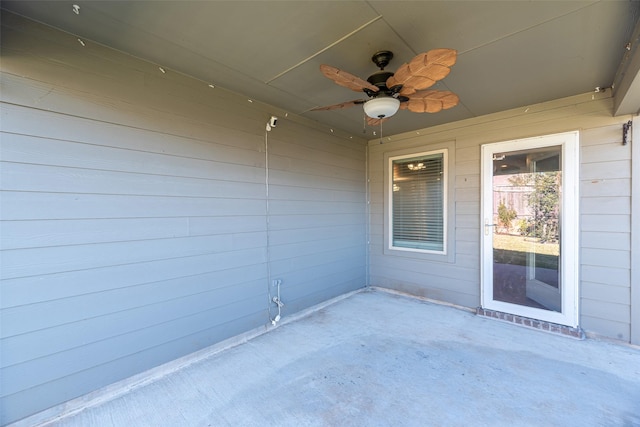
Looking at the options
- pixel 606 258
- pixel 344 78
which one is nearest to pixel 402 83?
pixel 344 78

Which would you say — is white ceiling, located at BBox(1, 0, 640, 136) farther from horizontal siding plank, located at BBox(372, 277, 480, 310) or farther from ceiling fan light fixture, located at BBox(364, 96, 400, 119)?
horizontal siding plank, located at BBox(372, 277, 480, 310)

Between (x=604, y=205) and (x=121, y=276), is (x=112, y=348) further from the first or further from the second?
(x=604, y=205)

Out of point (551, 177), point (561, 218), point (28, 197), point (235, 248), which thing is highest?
point (551, 177)

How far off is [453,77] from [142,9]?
8.05 ft

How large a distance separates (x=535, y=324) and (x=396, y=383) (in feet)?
6.65

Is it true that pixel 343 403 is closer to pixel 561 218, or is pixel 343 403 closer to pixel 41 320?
pixel 41 320

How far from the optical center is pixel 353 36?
6.28ft

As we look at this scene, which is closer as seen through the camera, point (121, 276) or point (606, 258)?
point (121, 276)

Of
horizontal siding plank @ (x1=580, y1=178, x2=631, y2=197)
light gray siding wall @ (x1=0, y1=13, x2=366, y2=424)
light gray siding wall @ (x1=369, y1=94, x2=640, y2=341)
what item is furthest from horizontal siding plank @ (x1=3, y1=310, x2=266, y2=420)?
horizontal siding plank @ (x1=580, y1=178, x2=631, y2=197)

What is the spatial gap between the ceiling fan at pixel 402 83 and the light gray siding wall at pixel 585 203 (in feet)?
5.44

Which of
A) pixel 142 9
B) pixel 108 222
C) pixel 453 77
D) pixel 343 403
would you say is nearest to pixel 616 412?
pixel 343 403

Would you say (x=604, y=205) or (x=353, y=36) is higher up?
(x=353, y=36)

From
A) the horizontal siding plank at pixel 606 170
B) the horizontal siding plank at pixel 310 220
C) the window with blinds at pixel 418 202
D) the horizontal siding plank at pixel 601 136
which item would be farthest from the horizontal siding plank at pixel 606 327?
the horizontal siding plank at pixel 310 220

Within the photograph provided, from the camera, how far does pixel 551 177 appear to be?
3.07m
